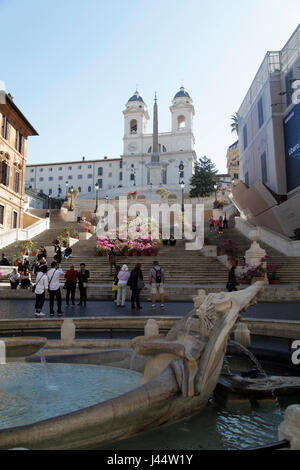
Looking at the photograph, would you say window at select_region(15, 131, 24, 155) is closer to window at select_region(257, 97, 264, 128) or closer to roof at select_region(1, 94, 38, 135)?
roof at select_region(1, 94, 38, 135)

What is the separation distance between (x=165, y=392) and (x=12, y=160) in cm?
3321

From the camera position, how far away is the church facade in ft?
269

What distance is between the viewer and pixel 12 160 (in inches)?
1272

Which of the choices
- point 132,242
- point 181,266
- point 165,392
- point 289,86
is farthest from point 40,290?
point 289,86

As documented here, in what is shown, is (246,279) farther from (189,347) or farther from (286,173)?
(286,173)

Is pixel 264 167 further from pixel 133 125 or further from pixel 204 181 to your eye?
pixel 133 125

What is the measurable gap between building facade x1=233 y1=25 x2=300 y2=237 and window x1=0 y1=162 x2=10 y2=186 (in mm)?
21911

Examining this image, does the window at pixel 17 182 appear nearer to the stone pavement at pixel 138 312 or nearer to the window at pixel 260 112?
the window at pixel 260 112

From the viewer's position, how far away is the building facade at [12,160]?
98.7ft

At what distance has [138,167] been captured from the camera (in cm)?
8262

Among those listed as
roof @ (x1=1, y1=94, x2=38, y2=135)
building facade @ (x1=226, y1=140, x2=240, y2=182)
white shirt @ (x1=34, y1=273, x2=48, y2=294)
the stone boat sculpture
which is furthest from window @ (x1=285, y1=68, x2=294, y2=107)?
building facade @ (x1=226, y1=140, x2=240, y2=182)

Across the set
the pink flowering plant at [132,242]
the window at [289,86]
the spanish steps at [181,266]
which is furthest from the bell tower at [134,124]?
the spanish steps at [181,266]

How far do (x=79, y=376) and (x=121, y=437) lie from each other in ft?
5.67
